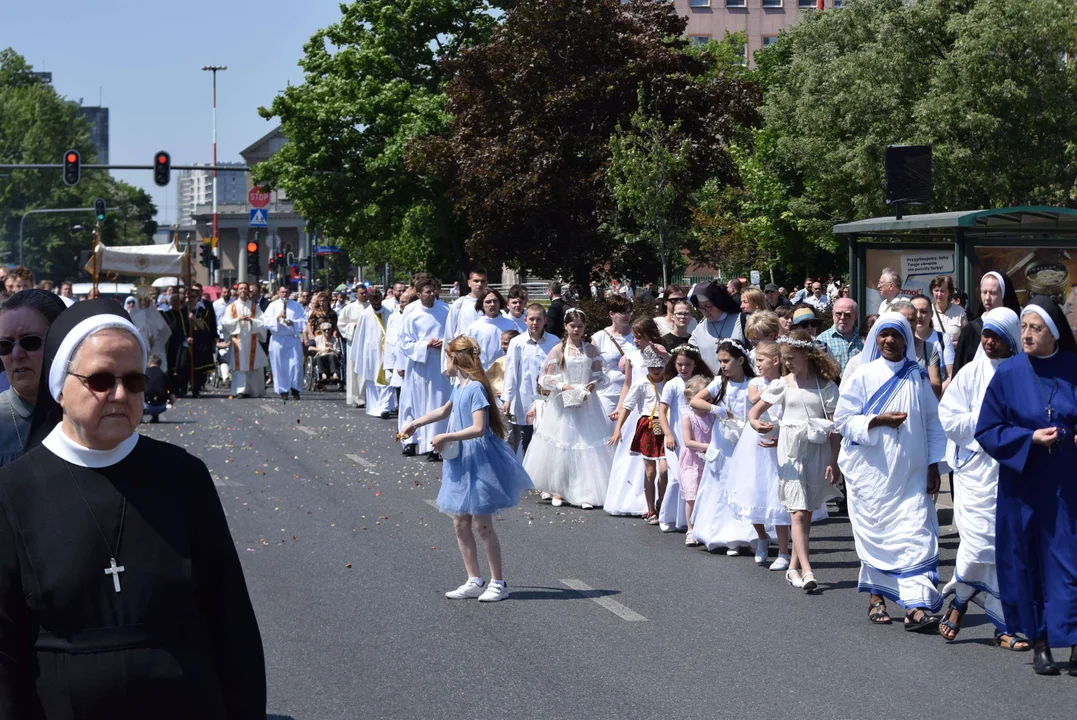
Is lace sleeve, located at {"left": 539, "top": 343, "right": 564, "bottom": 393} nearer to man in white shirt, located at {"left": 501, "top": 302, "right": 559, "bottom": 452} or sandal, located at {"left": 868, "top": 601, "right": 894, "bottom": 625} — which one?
man in white shirt, located at {"left": 501, "top": 302, "right": 559, "bottom": 452}

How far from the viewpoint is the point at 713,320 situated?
47.1ft

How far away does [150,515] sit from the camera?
3553 millimetres

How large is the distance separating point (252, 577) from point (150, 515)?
23.9ft

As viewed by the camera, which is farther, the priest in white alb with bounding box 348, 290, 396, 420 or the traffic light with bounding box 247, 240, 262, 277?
the traffic light with bounding box 247, 240, 262, 277

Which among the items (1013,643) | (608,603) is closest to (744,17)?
(608,603)

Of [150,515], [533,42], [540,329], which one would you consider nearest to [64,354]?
[150,515]

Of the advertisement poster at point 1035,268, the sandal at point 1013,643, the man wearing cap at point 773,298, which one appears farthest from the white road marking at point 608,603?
the man wearing cap at point 773,298

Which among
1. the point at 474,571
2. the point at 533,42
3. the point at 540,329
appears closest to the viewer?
the point at 474,571

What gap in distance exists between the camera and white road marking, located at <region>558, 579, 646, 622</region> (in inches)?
367

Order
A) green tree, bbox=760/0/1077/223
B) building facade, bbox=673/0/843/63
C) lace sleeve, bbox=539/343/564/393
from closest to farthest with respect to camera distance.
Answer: lace sleeve, bbox=539/343/564/393 → green tree, bbox=760/0/1077/223 → building facade, bbox=673/0/843/63

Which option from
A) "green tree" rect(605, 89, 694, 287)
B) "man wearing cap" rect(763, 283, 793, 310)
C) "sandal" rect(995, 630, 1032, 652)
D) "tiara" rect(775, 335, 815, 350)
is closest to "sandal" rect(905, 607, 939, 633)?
"sandal" rect(995, 630, 1032, 652)

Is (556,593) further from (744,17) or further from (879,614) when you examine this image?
(744,17)

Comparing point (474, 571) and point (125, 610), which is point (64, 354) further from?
point (474, 571)

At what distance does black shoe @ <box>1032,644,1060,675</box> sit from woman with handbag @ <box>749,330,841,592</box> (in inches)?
89.6
